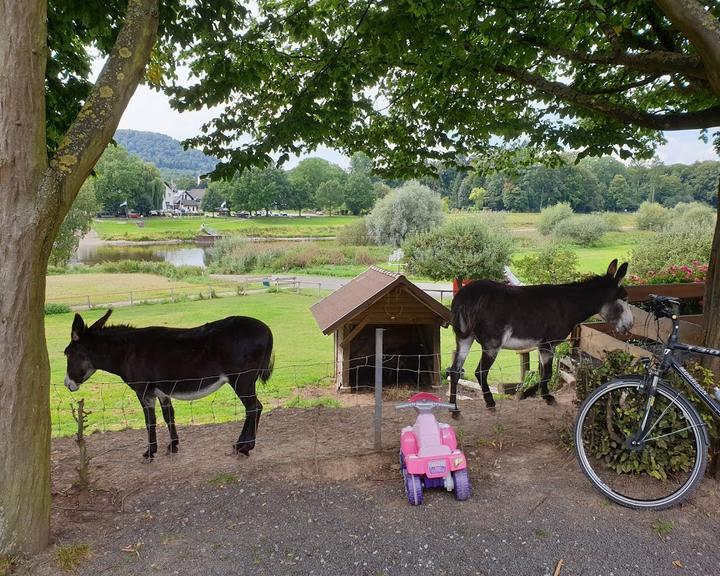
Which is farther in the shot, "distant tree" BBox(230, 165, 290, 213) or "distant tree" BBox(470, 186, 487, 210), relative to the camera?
"distant tree" BBox(230, 165, 290, 213)

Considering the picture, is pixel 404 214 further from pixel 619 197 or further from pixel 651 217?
pixel 619 197

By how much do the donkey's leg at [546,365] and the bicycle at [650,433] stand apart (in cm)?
178

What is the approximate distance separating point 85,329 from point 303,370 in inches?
462

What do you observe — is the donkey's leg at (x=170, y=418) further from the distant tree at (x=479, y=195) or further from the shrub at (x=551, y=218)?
the distant tree at (x=479, y=195)

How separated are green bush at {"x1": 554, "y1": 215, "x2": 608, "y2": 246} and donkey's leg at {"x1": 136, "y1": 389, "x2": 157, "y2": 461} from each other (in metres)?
51.4

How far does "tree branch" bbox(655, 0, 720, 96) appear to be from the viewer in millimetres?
3482

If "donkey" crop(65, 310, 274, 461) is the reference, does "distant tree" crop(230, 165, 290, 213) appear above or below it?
above

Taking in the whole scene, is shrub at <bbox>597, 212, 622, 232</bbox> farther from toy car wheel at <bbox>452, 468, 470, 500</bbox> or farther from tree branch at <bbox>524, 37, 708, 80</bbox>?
toy car wheel at <bbox>452, 468, 470, 500</bbox>

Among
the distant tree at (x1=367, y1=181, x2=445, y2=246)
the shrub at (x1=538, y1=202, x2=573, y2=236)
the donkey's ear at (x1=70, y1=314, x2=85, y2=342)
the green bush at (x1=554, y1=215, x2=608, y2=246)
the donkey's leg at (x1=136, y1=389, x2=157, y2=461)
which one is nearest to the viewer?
the donkey's ear at (x1=70, y1=314, x2=85, y2=342)

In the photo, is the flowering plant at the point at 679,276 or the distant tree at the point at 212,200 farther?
the distant tree at the point at 212,200

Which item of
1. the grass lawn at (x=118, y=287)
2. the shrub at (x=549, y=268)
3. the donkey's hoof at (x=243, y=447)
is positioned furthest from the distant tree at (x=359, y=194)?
the donkey's hoof at (x=243, y=447)

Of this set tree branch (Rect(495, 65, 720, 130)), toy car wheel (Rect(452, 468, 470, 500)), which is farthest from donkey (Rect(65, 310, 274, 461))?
tree branch (Rect(495, 65, 720, 130))

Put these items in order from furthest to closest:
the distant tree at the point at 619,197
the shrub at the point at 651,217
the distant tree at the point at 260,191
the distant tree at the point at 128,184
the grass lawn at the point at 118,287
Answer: the distant tree at the point at 260,191, the distant tree at the point at 128,184, the distant tree at the point at 619,197, the shrub at the point at 651,217, the grass lawn at the point at 118,287

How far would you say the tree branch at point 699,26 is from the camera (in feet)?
11.4
